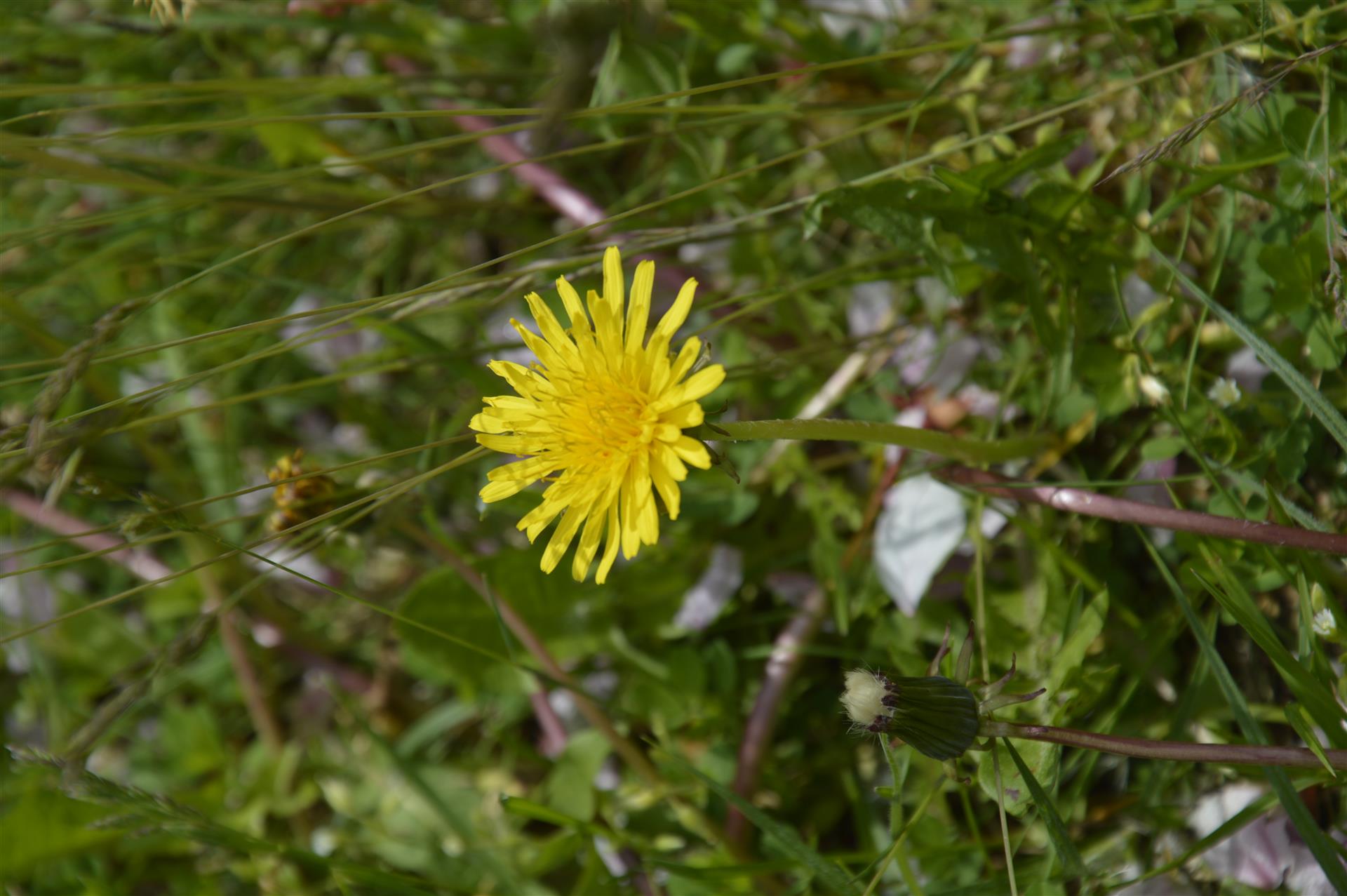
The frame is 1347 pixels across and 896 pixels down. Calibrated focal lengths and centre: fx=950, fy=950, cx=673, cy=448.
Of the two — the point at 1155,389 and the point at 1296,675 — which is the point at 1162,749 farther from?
the point at 1155,389

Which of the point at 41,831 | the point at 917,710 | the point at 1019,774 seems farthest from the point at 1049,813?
the point at 41,831

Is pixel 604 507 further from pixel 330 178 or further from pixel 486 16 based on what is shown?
pixel 486 16

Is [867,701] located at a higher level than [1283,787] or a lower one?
higher

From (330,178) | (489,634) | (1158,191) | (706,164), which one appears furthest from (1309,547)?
(330,178)

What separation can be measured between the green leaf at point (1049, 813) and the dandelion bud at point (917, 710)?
0.23 feet

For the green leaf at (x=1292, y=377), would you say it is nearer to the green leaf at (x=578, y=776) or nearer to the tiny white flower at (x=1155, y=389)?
the tiny white flower at (x=1155, y=389)

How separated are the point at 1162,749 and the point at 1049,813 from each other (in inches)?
5.8

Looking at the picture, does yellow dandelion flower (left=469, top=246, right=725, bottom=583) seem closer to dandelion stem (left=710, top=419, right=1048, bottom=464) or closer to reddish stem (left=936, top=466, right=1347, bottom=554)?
dandelion stem (left=710, top=419, right=1048, bottom=464)

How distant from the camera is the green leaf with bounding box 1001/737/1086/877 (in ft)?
3.53

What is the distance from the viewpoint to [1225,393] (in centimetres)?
136

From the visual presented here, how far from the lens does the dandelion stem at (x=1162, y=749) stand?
3.43ft

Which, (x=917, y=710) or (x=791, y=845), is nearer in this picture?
(x=917, y=710)

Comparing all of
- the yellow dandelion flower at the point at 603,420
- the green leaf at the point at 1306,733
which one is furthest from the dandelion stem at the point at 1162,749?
the yellow dandelion flower at the point at 603,420

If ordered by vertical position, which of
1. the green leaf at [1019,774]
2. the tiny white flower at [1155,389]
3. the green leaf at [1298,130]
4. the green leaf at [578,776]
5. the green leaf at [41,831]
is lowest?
the green leaf at [41,831]
